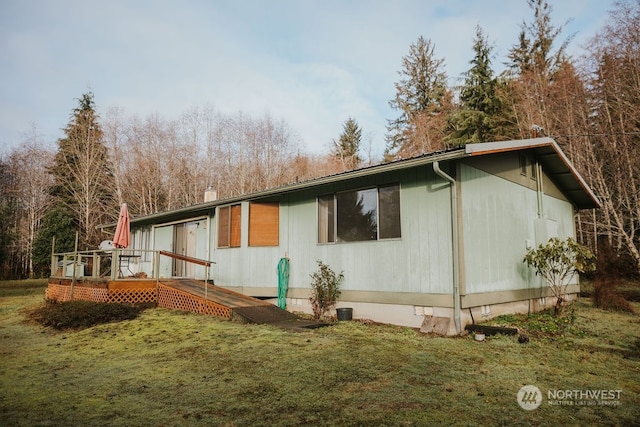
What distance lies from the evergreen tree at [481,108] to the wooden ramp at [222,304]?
57.6 ft

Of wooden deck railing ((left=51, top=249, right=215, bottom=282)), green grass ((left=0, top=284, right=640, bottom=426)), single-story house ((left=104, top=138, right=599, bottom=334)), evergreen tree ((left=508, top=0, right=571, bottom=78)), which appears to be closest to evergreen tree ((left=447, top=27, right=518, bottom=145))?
evergreen tree ((left=508, top=0, right=571, bottom=78))

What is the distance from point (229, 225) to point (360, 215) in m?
4.46

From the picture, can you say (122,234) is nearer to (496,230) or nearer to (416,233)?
(416,233)

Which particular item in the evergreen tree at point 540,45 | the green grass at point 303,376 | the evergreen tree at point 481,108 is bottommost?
the green grass at point 303,376

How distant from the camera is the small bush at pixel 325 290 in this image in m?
9.15

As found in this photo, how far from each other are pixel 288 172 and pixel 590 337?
24.3 meters

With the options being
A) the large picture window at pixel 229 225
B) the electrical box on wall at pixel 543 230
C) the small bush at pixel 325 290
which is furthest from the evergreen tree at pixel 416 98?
the small bush at pixel 325 290

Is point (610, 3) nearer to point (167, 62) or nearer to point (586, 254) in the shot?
point (586, 254)

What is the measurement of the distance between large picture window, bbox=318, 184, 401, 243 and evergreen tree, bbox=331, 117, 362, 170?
2661 centimetres

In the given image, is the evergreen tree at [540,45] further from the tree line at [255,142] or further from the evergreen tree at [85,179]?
the evergreen tree at [85,179]

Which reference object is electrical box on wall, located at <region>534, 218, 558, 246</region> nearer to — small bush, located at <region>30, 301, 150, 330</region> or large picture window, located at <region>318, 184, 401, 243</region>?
large picture window, located at <region>318, 184, 401, 243</region>

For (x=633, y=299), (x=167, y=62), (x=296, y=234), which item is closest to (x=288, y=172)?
(x=167, y=62)

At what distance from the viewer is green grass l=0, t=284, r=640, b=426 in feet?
12.0

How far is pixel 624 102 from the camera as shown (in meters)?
16.8
